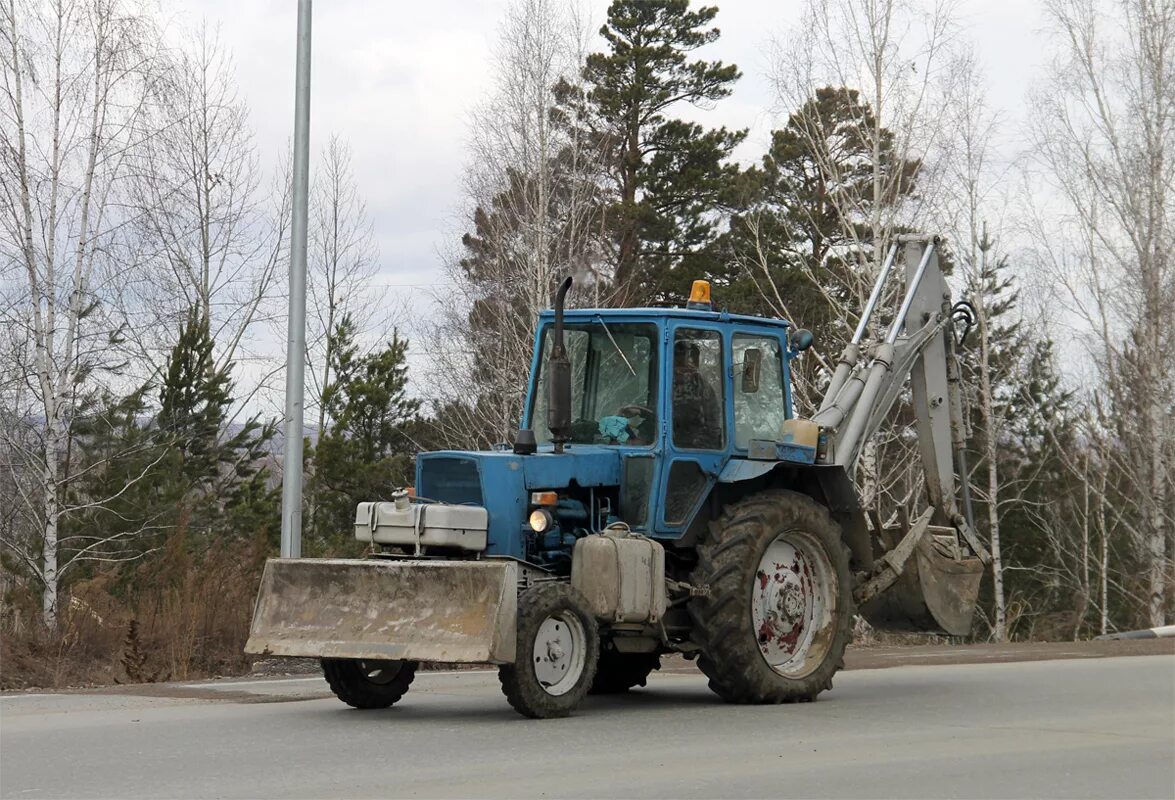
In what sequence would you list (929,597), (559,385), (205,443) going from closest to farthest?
1. (559,385)
2. (929,597)
3. (205,443)

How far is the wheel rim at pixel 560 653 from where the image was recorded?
1000cm

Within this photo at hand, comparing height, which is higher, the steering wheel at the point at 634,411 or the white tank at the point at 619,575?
the steering wheel at the point at 634,411

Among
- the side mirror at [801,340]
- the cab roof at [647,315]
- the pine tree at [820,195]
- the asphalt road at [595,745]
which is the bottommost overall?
the asphalt road at [595,745]

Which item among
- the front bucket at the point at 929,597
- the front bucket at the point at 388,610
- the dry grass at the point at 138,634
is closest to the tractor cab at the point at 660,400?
the front bucket at the point at 388,610

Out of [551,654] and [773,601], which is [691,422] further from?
[551,654]

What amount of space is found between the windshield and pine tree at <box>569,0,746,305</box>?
27.5 m

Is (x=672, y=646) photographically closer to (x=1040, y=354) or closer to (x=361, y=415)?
(x=361, y=415)

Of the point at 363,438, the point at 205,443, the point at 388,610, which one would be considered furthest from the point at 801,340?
the point at 363,438

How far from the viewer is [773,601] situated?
11531 millimetres

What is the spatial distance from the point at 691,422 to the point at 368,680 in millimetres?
2988

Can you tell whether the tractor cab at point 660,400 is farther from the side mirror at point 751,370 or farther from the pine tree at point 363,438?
the pine tree at point 363,438

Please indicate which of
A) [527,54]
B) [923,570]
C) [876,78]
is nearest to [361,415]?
[527,54]

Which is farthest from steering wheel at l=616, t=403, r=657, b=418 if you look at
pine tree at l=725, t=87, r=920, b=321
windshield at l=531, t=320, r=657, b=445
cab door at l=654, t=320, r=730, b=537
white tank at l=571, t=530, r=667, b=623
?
pine tree at l=725, t=87, r=920, b=321

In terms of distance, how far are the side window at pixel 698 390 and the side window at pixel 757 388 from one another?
18 centimetres
